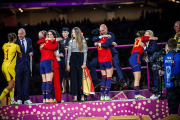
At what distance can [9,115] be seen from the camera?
14.3 feet

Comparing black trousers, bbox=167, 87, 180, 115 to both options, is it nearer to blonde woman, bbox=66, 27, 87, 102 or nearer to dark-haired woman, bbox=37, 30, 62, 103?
blonde woman, bbox=66, 27, 87, 102

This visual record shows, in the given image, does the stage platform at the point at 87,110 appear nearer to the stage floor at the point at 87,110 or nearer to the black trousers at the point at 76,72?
the stage floor at the point at 87,110

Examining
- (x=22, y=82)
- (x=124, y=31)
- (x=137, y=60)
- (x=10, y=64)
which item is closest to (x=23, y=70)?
(x=22, y=82)

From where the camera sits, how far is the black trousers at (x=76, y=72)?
15.4 ft

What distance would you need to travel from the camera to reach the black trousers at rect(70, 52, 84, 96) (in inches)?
185

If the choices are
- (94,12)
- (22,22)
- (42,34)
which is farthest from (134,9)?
(42,34)

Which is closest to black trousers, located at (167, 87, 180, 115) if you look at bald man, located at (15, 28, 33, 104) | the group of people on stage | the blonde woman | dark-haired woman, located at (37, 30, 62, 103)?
the group of people on stage

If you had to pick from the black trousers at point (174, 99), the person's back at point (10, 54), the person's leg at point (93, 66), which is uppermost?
the person's back at point (10, 54)

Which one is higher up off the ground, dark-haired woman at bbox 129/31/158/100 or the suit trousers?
dark-haired woman at bbox 129/31/158/100

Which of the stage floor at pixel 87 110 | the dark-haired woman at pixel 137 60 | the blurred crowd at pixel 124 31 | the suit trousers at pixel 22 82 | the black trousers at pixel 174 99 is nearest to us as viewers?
the black trousers at pixel 174 99

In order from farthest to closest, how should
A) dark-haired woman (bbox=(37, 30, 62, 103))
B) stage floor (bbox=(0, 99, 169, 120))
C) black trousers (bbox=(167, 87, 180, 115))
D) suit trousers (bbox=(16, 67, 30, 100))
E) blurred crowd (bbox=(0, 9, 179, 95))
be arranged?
blurred crowd (bbox=(0, 9, 179, 95)), suit trousers (bbox=(16, 67, 30, 100)), dark-haired woman (bbox=(37, 30, 62, 103)), stage floor (bbox=(0, 99, 169, 120)), black trousers (bbox=(167, 87, 180, 115))

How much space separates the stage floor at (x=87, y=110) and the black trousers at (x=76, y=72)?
44cm

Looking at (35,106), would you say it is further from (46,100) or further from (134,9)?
(134,9)

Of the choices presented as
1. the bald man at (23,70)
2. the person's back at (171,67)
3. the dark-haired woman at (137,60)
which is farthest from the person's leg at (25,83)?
the person's back at (171,67)
